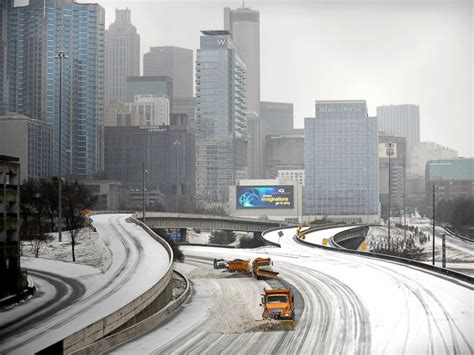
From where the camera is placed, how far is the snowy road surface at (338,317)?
72.7 ft

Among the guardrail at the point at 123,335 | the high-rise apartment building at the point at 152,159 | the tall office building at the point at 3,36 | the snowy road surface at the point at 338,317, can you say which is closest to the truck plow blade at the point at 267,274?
the snowy road surface at the point at 338,317

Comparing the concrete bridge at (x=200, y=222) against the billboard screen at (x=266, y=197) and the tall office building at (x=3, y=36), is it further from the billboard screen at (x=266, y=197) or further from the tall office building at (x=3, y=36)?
the tall office building at (x=3, y=36)

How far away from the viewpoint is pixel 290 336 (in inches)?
960

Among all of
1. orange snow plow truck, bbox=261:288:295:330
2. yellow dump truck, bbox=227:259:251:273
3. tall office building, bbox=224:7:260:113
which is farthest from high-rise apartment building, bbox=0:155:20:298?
yellow dump truck, bbox=227:259:251:273

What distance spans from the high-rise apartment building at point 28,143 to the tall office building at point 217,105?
1441cm

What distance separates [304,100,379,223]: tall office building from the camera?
13462 cm

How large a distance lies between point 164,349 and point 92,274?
1770cm

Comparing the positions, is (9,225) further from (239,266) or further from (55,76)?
(55,76)

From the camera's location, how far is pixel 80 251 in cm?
4856

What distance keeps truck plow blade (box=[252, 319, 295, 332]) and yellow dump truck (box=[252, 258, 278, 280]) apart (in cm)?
1582

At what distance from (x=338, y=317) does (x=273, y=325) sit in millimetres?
3286

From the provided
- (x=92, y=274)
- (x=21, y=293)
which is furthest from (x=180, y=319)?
(x=92, y=274)

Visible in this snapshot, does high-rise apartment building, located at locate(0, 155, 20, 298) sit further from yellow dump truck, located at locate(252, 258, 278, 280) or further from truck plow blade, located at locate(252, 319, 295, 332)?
yellow dump truck, located at locate(252, 258, 278, 280)

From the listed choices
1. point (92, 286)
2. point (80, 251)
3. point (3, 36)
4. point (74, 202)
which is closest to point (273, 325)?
point (92, 286)
